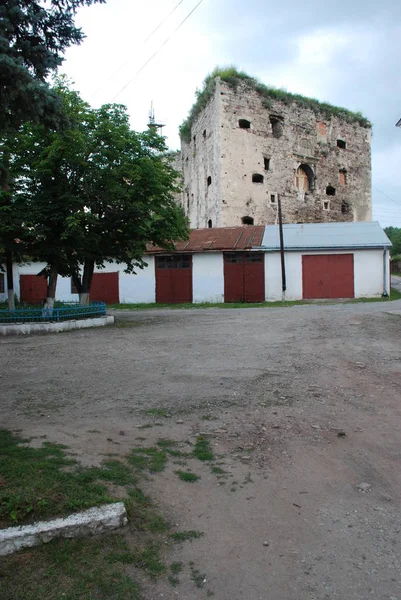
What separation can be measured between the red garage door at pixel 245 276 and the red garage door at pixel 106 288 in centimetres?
721

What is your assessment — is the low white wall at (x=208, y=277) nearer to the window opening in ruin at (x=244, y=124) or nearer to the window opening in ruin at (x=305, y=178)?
the window opening in ruin at (x=244, y=124)

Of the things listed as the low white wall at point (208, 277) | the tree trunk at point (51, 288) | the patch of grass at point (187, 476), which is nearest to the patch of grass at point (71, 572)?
the patch of grass at point (187, 476)

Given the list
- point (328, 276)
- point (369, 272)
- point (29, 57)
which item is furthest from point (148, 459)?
point (369, 272)

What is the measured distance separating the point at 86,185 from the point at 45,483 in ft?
36.6

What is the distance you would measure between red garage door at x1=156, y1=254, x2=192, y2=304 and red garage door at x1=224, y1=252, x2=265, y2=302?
238cm

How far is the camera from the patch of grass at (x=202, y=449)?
412cm

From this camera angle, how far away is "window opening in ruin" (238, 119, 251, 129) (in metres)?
36.6

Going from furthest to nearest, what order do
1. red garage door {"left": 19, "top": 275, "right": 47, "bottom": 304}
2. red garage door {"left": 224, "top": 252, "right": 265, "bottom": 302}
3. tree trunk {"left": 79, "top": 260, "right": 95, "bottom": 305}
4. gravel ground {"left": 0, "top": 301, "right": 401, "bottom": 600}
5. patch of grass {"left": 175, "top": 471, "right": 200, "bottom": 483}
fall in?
red garage door {"left": 19, "top": 275, "right": 47, "bottom": 304} → red garage door {"left": 224, "top": 252, "right": 265, "bottom": 302} → tree trunk {"left": 79, "top": 260, "right": 95, "bottom": 305} → patch of grass {"left": 175, "top": 471, "right": 200, "bottom": 483} → gravel ground {"left": 0, "top": 301, "right": 401, "bottom": 600}

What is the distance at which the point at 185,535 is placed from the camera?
117 inches

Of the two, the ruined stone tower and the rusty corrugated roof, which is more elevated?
the ruined stone tower

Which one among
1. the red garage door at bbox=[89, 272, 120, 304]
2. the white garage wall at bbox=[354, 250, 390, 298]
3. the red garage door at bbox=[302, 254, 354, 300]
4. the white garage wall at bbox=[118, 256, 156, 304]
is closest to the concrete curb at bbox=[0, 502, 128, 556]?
the red garage door at bbox=[302, 254, 354, 300]

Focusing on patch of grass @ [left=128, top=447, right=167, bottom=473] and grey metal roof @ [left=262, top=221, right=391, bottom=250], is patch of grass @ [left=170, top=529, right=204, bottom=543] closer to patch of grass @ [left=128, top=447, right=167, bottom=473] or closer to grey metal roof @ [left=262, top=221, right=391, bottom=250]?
patch of grass @ [left=128, top=447, right=167, bottom=473]

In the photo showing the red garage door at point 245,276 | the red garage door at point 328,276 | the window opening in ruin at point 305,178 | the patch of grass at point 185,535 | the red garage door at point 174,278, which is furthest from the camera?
the window opening in ruin at point 305,178

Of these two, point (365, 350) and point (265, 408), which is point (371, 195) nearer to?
point (365, 350)
